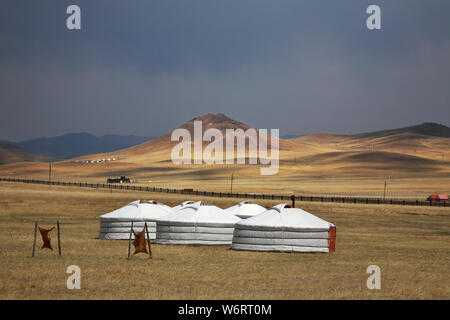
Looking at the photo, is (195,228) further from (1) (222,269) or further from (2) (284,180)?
(2) (284,180)

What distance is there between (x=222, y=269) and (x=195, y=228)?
28.3 feet

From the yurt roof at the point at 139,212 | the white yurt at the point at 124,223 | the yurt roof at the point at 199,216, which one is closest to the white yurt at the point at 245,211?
the yurt roof at the point at 139,212

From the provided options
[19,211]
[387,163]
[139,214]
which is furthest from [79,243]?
[387,163]

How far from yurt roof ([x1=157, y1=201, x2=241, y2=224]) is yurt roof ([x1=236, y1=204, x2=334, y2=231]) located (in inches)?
103

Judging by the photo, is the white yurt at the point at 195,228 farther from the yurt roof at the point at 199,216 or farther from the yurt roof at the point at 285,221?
the yurt roof at the point at 285,221

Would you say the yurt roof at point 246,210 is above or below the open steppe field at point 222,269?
above

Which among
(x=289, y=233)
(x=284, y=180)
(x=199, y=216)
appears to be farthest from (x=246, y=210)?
(x=284, y=180)

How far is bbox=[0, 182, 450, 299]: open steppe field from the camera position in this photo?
1695 centimetres

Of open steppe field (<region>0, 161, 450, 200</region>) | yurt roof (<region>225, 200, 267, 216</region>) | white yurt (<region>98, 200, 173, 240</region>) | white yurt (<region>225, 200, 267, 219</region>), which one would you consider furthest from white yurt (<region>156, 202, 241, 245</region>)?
open steppe field (<region>0, 161, 450, 200</region>)

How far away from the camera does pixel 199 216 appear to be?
99.9 ft

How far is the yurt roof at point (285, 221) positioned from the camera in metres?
27.1

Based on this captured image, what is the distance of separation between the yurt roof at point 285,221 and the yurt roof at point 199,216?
2.61m

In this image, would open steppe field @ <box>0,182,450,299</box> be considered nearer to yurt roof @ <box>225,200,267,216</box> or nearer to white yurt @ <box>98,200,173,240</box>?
white yurt @ <box>98,200,173,240</box>
